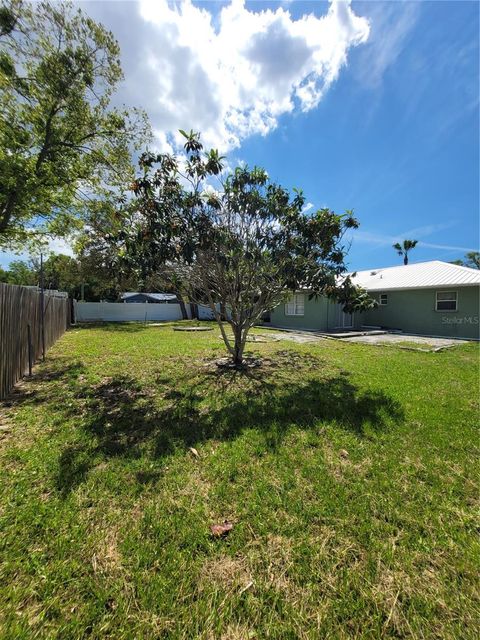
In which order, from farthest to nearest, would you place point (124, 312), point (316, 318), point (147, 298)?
point (147, 298) < point (124, 312) < point (316, 318)

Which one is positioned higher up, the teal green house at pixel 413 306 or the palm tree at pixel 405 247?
the palm tree at pixel 405 247

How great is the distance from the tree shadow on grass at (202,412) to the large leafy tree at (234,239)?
1882 millimetres

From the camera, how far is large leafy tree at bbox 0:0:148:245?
753 centimetres

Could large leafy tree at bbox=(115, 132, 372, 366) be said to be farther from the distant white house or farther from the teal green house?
the distant white house

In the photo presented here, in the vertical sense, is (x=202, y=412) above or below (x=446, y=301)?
below

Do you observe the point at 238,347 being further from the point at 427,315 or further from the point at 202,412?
the point at 427,315

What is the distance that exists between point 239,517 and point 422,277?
17.0 m

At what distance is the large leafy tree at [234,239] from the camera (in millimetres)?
5367

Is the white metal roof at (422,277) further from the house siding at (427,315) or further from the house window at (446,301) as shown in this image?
the house window at (446,301)

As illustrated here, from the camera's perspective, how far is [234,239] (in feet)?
19.5

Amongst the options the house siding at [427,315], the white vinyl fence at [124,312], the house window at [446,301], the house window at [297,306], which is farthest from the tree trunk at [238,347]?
the white vinyl fence at [124,312]

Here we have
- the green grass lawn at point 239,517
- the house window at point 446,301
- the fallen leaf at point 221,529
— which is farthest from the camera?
the house window at point 446,301

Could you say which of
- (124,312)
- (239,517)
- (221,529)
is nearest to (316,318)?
(239,517)

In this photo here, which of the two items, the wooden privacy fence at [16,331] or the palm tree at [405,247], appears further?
the palm tree at [405,247]
